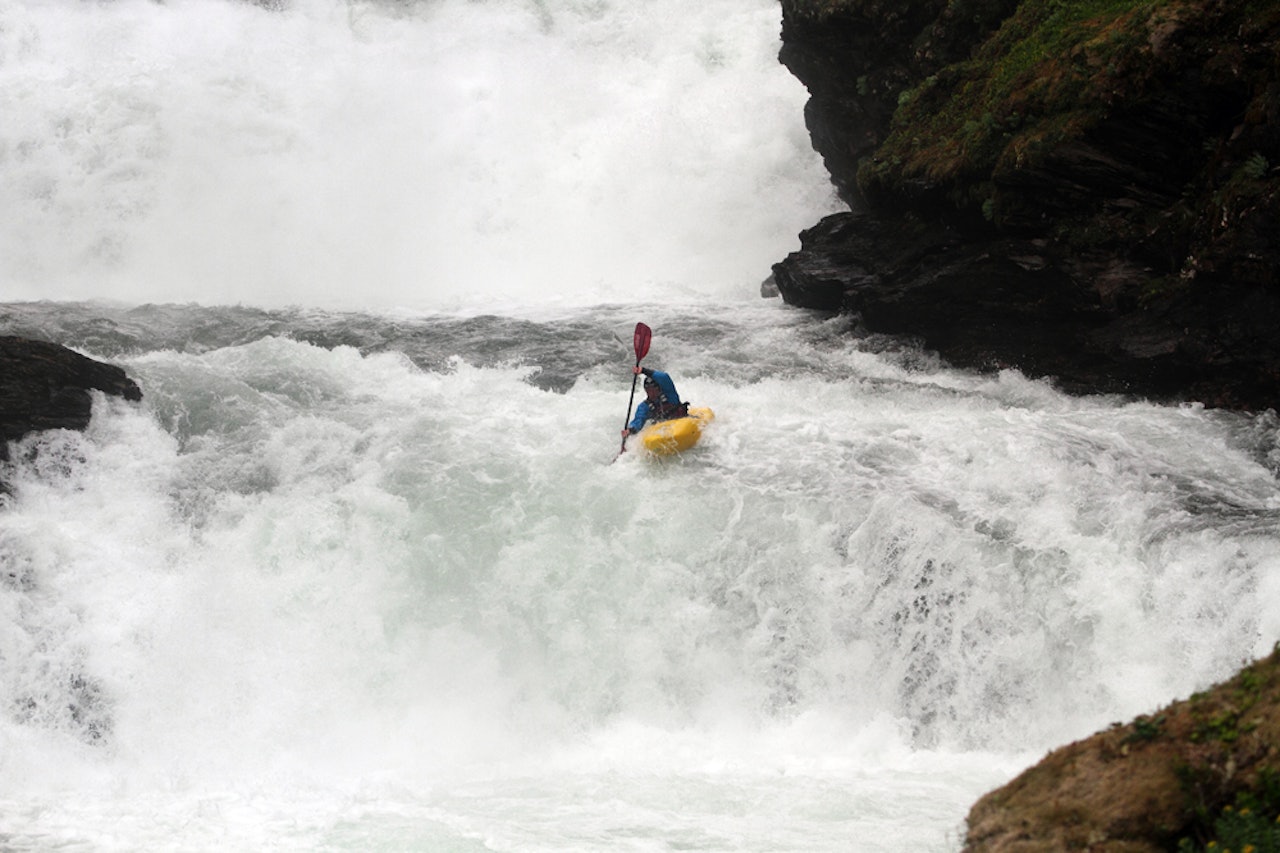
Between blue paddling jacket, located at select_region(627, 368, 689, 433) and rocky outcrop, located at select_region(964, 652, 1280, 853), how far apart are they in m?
8.36

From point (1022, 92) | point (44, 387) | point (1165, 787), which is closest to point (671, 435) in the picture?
point (1022, 92)

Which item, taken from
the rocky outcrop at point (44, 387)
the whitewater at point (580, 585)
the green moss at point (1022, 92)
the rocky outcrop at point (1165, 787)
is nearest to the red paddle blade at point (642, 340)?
the whitewater at point (580, 585)

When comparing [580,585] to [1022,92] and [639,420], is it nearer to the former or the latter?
[639,420]

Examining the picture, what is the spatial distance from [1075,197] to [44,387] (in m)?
11.5

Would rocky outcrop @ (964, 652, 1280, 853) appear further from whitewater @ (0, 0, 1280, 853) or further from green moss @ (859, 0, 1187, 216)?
green moss @ (859, 0, 1187, 216)

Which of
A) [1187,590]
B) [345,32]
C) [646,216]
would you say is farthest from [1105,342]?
[345,32]

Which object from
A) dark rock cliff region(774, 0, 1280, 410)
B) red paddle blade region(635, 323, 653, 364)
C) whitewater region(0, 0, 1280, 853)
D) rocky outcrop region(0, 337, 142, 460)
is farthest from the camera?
red paddle blade region(635, 323, 653, 364)

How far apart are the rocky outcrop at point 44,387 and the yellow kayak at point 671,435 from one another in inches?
235

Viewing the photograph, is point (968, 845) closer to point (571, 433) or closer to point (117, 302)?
point (571, 433)

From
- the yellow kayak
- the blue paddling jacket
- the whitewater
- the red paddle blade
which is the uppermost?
the red paddle blade

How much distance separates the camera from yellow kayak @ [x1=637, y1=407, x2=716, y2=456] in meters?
11.4

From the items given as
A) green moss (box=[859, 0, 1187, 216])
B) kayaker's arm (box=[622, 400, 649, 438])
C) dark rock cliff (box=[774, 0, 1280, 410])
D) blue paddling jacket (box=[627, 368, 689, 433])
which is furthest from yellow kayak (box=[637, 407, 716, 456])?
green moss (box=[859, 0, 1187, 216])

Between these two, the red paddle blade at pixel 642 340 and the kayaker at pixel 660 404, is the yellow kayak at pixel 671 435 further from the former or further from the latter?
the red paddle blade at pixel 642 340

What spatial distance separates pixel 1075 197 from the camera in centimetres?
1241
